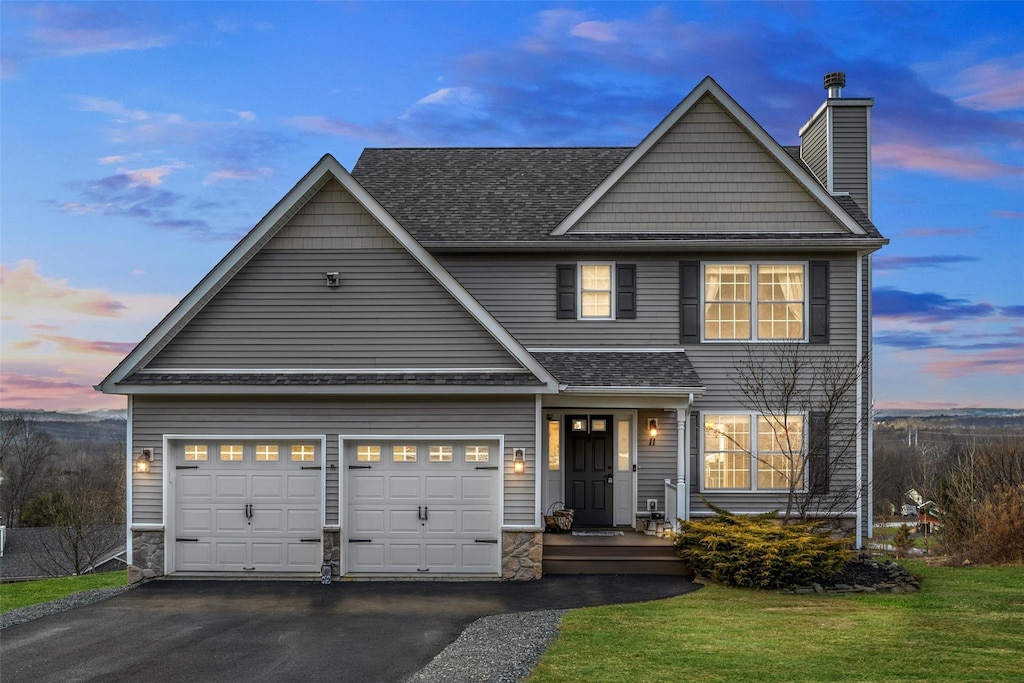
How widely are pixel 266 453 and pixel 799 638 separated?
30.4 feet

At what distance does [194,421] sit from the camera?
13750mm

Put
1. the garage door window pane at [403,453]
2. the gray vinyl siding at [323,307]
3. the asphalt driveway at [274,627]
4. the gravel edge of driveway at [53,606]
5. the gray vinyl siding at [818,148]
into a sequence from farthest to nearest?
1. the gray vinyl siding at [818,148]
2. the garage door window pane at [403,453]
3. the gray vinyl siding at [323,307]
4. the gravel edge of driveway at [53,606]
5. the asphalt driveway at [274,627]

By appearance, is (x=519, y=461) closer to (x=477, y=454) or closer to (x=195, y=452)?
(x=477, y=454)

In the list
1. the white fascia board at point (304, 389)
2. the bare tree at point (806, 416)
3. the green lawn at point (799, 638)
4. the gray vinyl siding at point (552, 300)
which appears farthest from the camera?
the gray vinyl siding at point (552, 300)

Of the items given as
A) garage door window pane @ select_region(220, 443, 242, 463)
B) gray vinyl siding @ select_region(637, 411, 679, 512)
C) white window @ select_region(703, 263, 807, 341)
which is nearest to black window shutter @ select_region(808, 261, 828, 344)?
white window @ select_region(703, 263, 807, 341)

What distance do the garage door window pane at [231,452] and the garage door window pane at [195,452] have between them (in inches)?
12.8

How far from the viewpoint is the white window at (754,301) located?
16.1m

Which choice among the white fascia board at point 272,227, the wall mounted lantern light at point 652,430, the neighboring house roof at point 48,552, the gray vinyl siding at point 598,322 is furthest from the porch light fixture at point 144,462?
the neighboring house roof at point 48,552

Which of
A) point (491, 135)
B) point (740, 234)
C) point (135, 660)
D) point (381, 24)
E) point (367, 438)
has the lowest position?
point (135, 660)

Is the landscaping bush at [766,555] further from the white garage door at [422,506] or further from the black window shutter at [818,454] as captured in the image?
the white garage door at [422,506]

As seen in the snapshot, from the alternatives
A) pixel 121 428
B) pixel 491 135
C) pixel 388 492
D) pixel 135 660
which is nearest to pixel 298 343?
pixel 388 492

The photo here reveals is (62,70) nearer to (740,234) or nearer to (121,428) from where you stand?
(740,234)

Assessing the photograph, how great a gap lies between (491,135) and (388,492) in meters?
63.5

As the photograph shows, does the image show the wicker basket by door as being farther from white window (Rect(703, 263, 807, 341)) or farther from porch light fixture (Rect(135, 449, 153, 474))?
porch light fixture (Rect(135, 449, 153, 474))
